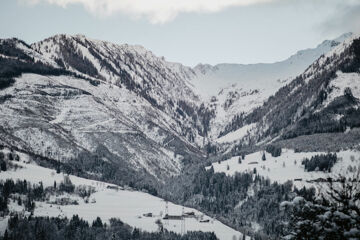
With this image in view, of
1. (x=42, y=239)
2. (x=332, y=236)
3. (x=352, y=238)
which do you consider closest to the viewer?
(x=352, y=238)

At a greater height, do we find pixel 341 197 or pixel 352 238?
pixel 341 197

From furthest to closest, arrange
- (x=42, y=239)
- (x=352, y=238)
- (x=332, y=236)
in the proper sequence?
(x=42, y=239) → (x=332, y=236) → (x=352, y=238)

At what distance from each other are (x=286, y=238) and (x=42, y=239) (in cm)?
17351

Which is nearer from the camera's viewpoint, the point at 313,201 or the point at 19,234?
the point at 313,201

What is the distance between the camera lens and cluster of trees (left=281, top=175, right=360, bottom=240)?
28.2 m

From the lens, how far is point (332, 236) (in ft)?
95.7

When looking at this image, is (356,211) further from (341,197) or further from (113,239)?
(113,239)

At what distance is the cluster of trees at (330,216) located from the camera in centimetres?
2819

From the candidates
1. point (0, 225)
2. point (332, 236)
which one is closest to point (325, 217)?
point (332, 236)

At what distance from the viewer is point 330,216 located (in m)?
28.6

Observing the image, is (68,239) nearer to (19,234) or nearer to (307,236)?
(19,234)

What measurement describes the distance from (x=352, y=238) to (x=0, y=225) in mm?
194264

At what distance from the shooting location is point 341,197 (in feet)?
95.9

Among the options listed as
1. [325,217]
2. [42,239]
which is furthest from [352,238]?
[42,239]
